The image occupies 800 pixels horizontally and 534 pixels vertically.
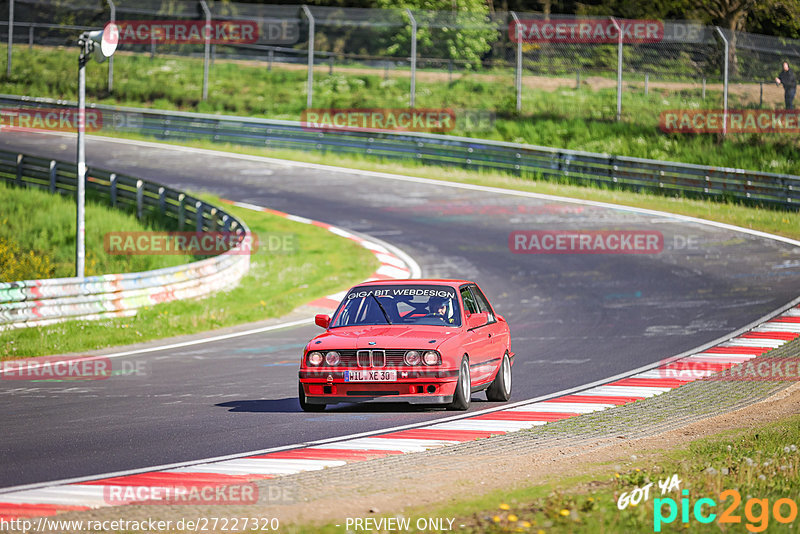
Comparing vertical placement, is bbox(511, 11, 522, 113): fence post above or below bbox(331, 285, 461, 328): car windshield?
above

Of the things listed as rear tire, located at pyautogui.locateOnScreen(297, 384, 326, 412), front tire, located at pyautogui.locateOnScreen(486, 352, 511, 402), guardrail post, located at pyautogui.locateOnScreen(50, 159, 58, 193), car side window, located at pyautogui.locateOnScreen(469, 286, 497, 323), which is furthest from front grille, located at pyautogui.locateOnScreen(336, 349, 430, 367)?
guardrail post, located at pyautogui.locateOnScreen(50, 159, 58, 193)

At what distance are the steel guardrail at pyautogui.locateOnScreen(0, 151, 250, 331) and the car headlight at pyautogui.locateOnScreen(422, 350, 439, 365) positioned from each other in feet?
27.2

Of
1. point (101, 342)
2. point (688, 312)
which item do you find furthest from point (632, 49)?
point (101, 342)

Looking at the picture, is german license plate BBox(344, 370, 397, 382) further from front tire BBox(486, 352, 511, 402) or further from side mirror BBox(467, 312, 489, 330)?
front tire BBox(486, 352, 511, 402)

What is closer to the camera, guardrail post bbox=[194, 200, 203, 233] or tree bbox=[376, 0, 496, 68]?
guardrail post bbox=[194, 200, 203, 233]

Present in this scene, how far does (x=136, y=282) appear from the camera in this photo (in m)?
18.3

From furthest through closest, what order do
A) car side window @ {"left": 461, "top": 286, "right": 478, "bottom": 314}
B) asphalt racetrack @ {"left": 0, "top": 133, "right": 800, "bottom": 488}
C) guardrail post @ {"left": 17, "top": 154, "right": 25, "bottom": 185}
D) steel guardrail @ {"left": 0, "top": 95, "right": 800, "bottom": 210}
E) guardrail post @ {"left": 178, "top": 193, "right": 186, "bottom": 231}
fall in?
guardrail post @ {"left": 17, "top": 154, "right": 25, "bottom": 185}, steel guardrail @ {"left": 0, "top": 95, "right": 800, "bottom": 210}, guardrail post @ {"left": 178, "top": 193, "right": 186, "bottom": 231}, car side window @ {"left": 461, "top": 286, "right": 478, "bottom": 314}, asphalt racetrack @ {"left": 0, "top": 133, "right": 800, "bottom": 488}

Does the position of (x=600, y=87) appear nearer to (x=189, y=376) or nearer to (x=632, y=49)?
(x=632, y=49)

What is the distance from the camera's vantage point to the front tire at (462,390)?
1067 centimetres

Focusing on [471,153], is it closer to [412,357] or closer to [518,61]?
[518,61]

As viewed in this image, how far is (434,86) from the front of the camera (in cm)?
4112

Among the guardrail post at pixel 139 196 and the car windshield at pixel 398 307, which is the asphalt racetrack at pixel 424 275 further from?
the guardrail post at pixel 139 196

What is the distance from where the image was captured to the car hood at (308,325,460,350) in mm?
10477

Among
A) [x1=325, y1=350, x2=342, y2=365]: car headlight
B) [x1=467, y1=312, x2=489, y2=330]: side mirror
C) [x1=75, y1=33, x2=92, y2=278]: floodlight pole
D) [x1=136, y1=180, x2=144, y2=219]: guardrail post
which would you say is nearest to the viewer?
[x1=325, y1=350, x2=342, y2=365]: car headlight
